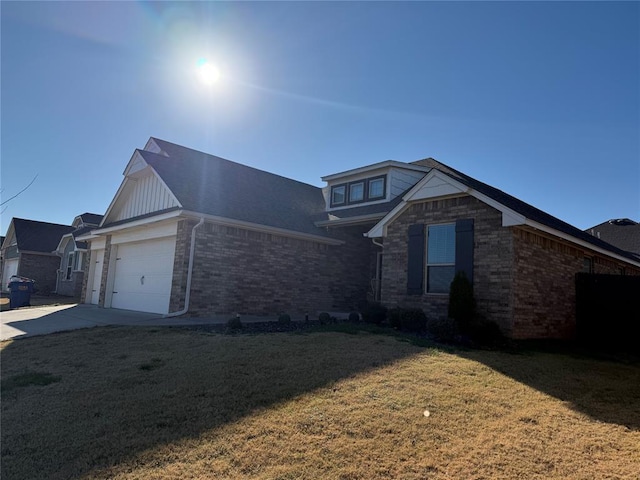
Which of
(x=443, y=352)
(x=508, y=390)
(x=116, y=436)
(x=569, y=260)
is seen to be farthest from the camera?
(x=569, y=260)

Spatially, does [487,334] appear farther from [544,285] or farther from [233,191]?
[233,191]

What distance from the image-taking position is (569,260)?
1194cm

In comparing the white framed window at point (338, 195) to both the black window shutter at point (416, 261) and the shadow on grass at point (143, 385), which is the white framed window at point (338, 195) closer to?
the black window shutter at point (416, 261)

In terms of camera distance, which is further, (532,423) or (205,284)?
(205,284)

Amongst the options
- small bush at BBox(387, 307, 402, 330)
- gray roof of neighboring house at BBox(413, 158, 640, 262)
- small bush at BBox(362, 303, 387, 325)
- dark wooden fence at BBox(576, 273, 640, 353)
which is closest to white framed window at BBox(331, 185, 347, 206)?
gray roof of neighboring house at BBox(413, 158, 640, 262)

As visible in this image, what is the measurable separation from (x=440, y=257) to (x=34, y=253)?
31.2 metres

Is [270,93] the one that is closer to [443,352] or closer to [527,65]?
[527,65]

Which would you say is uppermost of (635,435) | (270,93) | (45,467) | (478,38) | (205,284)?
(478,38)

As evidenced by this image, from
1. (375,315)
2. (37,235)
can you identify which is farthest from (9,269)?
(375,315)

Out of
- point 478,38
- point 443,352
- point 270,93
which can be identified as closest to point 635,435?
point 443,352

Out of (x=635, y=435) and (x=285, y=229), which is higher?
(x=285, y=229)

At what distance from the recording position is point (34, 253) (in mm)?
30984

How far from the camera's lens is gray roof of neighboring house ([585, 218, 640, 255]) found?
1121 inches

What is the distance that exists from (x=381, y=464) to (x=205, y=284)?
Result: 9.83 meters
